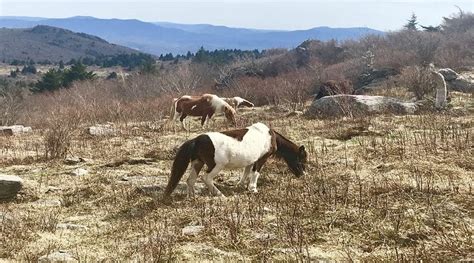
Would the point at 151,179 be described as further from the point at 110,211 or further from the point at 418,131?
the point at 418,131

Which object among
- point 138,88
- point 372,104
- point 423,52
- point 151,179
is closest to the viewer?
point 151,179

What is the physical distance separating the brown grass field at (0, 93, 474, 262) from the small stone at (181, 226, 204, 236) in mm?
43

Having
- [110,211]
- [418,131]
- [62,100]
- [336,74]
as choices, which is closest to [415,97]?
[418,131]

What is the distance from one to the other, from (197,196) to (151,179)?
1.53 meters

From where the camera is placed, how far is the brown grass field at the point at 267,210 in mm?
5324

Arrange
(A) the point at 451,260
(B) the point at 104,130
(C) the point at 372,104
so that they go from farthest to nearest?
(C) the point at 372,104
(B) the point at 104,130
(A) the point at 451,260

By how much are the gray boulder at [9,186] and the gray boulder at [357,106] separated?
1177 cm

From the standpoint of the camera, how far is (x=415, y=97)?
21.1m

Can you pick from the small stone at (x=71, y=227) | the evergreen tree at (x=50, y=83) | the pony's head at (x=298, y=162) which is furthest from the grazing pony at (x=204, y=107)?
the evergreen tree at (x=50, y=83)

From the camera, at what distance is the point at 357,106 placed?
17.8 m

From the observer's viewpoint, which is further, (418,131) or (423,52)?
(423,52)

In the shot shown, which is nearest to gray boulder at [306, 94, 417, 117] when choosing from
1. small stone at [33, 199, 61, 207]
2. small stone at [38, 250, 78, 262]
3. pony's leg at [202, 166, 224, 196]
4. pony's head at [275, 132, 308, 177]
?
pony's head at [275, 132, 308, 177]

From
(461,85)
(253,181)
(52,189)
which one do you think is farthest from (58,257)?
(461,85)

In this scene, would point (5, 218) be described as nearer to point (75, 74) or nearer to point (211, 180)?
point (211, 180)
